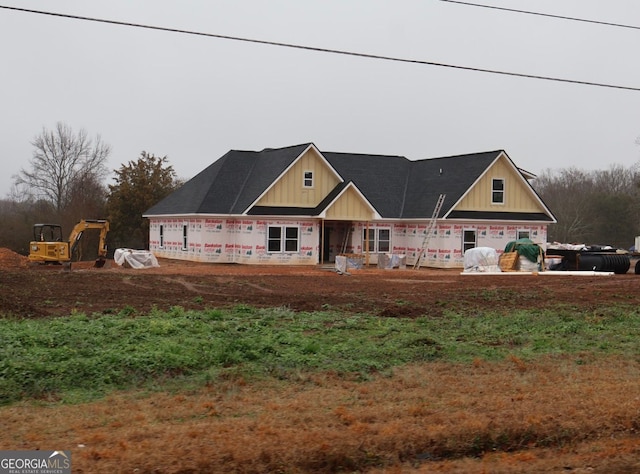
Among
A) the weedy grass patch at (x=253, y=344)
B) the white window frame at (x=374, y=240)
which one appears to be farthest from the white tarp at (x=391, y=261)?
the weedy grass patch at (x=253, y=344)

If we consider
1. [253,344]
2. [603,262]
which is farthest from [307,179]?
[253,344]

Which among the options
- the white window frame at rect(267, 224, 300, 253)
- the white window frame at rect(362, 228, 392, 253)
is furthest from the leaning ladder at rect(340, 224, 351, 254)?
the white window frame at rect(267, 224, 300, 253)

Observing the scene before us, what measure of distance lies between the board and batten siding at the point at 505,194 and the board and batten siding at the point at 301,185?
7.42 meters

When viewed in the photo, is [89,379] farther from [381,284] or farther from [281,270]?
[281,270]

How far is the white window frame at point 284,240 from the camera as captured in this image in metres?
37.5

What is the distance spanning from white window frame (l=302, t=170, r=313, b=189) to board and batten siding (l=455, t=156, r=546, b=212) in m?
8.17

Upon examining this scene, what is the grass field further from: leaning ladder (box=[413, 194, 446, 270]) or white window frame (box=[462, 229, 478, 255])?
white window frame (box=[462, 229, 478, 255])

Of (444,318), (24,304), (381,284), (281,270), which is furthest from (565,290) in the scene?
(24,304)

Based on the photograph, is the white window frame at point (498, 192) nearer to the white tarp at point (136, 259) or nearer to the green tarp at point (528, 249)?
the green tarp at point (528, 249)

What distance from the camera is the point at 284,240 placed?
37.7 metres

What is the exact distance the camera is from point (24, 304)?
55.5ft

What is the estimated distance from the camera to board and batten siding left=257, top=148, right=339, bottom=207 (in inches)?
1499

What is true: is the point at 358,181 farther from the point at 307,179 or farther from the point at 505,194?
the point at 505,194

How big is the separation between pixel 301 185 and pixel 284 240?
3259 millimetres
